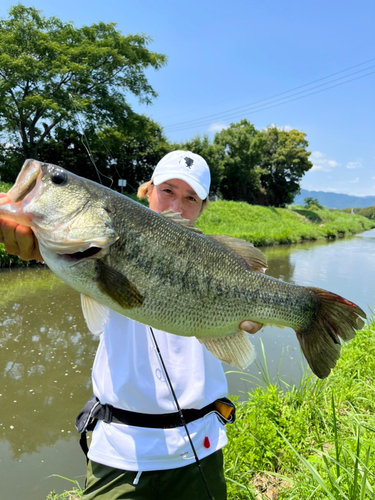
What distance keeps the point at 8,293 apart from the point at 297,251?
55.4ft

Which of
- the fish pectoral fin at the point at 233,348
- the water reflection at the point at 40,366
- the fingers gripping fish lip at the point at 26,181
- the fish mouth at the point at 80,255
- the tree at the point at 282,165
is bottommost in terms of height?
the water reflection at the point at 40,366

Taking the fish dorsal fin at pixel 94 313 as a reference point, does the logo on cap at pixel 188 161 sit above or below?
above

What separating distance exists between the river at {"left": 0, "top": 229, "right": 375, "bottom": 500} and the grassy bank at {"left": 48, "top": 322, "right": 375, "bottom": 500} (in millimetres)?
508

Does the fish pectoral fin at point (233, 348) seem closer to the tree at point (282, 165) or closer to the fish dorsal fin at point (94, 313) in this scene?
the fish dorsal fin at point (94, 313)

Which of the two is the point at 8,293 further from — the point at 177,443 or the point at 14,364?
the point at 177,443

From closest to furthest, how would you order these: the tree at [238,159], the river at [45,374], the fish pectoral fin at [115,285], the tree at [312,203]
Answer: the fish pectoral fin at [115,285] < the river at [45,374] < the tree at [238,159] < the tree at [312,203]

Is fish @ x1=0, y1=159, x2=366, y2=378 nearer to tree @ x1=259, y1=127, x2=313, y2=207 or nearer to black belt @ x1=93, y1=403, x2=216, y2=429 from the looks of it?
black belt @ x1=93, y1=403, x2=216, y2=429

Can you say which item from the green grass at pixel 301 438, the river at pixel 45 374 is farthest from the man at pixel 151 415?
the river at pixel 45 374

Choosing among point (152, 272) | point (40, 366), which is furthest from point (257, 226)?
point (152, 272)

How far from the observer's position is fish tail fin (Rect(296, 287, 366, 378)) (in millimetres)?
1804

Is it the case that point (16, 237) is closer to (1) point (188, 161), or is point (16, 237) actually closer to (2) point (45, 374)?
(1) point (188, 161)

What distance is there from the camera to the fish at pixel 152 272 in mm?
1563

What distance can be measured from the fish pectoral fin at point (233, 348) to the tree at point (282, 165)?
136ft

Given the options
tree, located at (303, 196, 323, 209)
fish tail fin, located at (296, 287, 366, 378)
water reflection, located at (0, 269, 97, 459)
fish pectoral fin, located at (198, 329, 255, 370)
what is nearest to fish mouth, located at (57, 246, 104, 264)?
fish pectoral fin, located at (198, 329, 255, 370)
